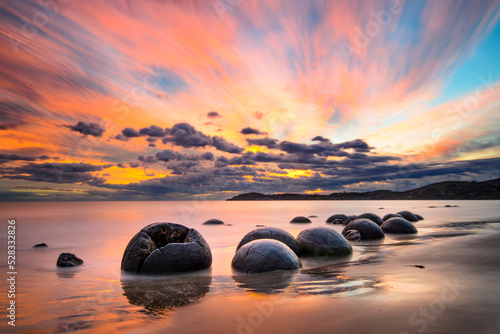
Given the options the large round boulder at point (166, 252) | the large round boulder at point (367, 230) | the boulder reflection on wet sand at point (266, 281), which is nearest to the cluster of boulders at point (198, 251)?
the large round boulder at point (166, 252)

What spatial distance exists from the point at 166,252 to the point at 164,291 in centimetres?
179

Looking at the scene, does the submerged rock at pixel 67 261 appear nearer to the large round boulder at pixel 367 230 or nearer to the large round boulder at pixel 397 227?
the large round boulder at pixel 367 230

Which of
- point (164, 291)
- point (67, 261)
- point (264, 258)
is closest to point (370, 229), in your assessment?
point (264, 258)

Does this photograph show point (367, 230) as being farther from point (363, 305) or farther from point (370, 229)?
point (363, 305)

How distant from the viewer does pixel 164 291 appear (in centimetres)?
538

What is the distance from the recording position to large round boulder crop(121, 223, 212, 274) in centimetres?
698

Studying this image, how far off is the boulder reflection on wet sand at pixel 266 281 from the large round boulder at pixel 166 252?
1.33 metres

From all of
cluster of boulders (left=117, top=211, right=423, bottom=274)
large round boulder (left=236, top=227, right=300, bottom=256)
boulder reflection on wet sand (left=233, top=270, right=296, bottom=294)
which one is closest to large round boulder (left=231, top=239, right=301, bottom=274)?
cluster of boulders (left=117, top=211, right=423, bottom=274)

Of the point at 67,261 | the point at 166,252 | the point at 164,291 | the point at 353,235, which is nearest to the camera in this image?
the point at 164,291

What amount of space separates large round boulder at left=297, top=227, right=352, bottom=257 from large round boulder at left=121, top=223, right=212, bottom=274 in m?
3.20

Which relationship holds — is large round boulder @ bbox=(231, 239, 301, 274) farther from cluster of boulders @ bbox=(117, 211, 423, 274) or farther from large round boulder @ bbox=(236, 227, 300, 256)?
large round boulder @ bbox=(236, 227, 300, 256)

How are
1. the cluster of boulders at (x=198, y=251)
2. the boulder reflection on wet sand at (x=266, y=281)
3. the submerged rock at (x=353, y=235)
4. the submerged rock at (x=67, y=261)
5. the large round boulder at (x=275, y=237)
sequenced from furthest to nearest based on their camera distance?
the submerged rock at (x=353, y=235)
the large round boulder at (x=275, y=237)
the submerged rock at (x=67, y=261)
the cluster of boulders at (x=198, y=251)
the boulder reflection on wet sand at (x=266, y=281)

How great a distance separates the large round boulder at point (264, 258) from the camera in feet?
21.9

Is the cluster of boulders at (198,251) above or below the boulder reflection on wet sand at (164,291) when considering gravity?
above
